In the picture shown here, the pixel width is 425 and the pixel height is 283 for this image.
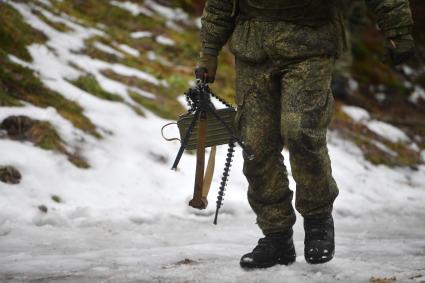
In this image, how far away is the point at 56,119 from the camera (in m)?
6.94

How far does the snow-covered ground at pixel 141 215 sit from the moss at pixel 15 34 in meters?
0.25

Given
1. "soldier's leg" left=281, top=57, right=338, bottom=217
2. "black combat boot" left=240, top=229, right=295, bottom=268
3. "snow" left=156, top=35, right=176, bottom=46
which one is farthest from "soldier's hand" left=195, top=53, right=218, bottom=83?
"snow" left=156, top=35, right=176, bottom=46

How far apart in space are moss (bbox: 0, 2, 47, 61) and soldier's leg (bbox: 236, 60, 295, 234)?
5143 millimetres

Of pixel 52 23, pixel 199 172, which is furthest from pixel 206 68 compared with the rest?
pixel 52 23

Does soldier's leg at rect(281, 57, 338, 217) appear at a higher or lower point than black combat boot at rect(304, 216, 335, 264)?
higher

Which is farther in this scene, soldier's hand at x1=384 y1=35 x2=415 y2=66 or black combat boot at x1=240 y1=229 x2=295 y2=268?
black combat boot at x1=240 y1=229 x2=295 y2=268

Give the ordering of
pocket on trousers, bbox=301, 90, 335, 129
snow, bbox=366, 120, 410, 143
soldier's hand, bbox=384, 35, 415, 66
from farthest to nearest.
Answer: snow, bbox=366, 120, 410, 143, pocket on trousers, bbox=301, 90, 335, 129, soldier's hand, bbox=384, 35, 415, 66

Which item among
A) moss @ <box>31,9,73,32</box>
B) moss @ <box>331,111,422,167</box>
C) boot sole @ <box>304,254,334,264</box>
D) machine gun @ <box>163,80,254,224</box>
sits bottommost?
boot sole @ <box>304,254,334,264</box>

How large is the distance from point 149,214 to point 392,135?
7940 mm

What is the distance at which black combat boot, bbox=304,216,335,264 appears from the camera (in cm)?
369

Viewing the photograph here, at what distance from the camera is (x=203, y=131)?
3.82 meters

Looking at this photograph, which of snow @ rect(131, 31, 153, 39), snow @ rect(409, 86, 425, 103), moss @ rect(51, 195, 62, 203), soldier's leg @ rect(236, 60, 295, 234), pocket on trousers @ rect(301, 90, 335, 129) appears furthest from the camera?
snow @ rect(409, 86, 425, 103)

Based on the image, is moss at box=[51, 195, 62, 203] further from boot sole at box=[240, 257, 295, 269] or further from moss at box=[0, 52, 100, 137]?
boot sole at box=[240, 257, 295, 269]

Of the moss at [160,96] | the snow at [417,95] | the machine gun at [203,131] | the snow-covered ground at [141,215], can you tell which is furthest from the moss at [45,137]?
the snow at [417,95]
